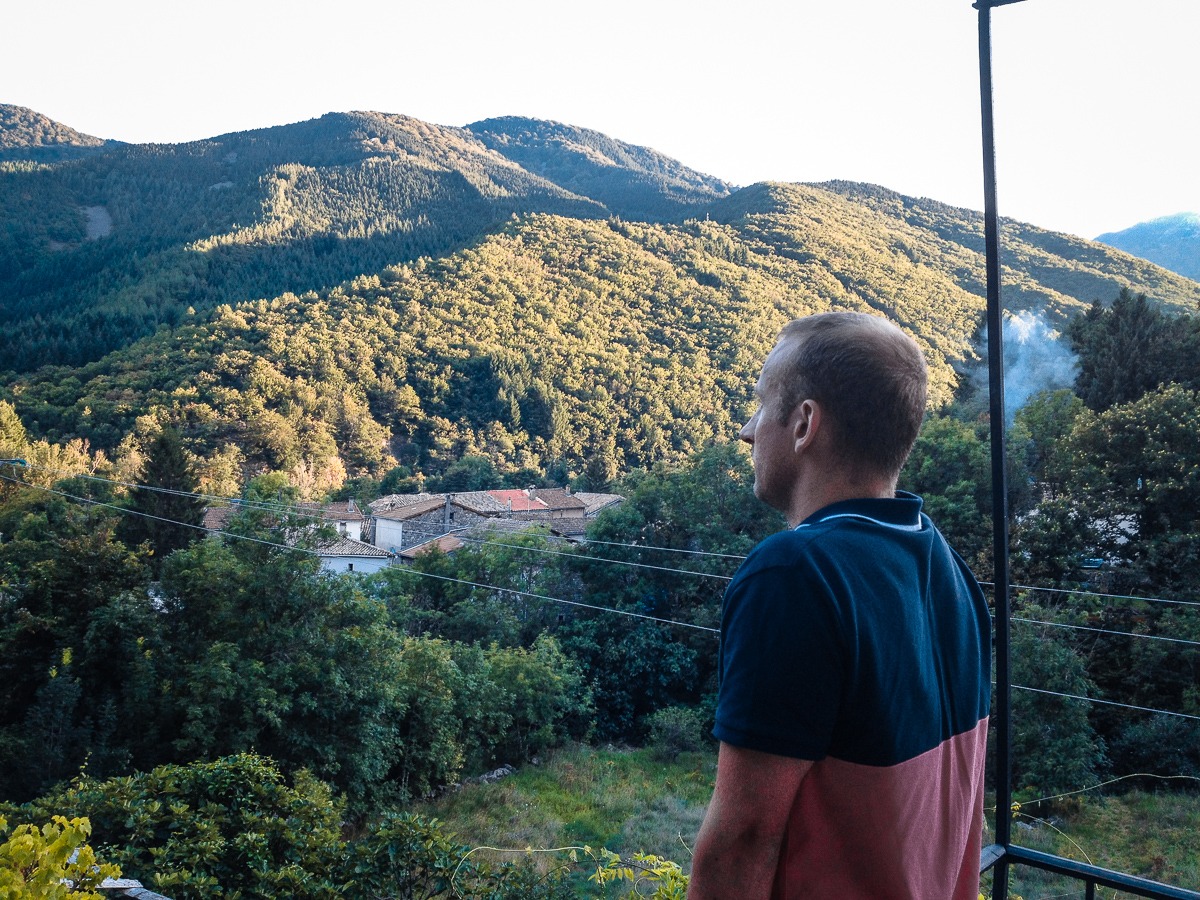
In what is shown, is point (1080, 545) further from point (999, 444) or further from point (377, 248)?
point (377, 248)


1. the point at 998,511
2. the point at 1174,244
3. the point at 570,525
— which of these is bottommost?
the point at 570,525

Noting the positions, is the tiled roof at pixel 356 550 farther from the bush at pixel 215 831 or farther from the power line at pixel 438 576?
Result: the bush at pixel 215 831

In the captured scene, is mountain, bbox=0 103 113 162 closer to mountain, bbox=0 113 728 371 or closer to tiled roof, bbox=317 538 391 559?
mountain, bbox=0 113 728 371

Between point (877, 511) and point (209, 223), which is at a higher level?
point (209, 223)

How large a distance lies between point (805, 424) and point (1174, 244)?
1780 inches

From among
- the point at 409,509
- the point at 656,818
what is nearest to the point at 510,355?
the point at 409,509

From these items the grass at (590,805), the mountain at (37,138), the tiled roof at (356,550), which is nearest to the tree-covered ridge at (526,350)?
the tiled roof at (356,550)

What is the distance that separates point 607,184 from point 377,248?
4233 cm

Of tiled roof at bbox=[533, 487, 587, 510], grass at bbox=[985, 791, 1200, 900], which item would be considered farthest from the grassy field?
tiled roof at bbox=[533, 487, 587, 510]

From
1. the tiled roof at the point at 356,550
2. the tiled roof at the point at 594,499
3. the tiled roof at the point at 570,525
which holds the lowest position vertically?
the tiled roof at the point at 570,525

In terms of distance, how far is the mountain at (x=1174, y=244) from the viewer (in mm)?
35594

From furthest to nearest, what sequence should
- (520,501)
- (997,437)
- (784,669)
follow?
(520,501) → (997,437) → (784,669)

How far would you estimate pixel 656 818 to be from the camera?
1199 cm

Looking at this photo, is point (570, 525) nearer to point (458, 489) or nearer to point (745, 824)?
point (458, 489)
